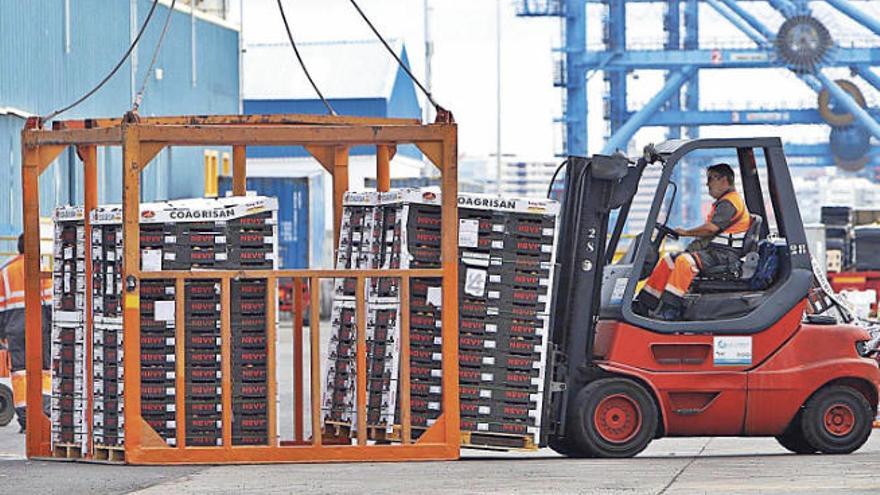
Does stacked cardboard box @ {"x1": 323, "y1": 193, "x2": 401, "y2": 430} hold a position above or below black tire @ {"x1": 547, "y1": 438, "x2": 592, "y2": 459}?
above

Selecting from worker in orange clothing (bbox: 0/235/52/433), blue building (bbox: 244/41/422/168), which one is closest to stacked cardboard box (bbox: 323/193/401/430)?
worker in orange clothing (bbox: 0/235/52/433)

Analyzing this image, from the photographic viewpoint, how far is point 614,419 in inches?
465

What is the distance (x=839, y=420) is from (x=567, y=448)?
1810 millimetres

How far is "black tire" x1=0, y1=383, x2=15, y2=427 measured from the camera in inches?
698

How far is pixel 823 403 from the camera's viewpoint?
12.1 meters

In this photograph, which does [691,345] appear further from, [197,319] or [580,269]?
[197,319]

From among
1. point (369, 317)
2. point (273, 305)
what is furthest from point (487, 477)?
point (273, 305)

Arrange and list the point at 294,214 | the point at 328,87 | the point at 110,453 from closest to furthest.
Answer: the point at 110,453, the point at 294,214, the point at 328,87

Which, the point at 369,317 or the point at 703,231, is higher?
the point at 703,231

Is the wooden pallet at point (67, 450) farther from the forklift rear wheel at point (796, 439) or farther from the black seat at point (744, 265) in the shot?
the forklift rear wheel at point (796, 439)

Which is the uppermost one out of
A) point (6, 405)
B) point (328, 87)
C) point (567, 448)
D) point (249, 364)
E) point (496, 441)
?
point (328, 87)

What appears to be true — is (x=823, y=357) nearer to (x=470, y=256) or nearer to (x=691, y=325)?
(x=691, y=325)

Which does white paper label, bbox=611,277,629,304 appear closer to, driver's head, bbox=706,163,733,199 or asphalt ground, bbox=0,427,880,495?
driver's head, bbox=706,163,733,199

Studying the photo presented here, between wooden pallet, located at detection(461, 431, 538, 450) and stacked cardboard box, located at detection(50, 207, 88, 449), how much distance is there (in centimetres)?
248
